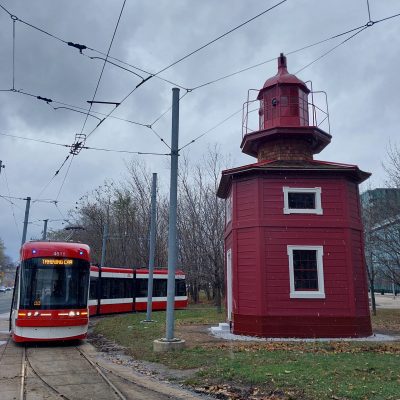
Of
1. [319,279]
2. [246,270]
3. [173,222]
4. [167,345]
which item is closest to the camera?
[167,345]

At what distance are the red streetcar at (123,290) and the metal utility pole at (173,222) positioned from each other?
39.2ft

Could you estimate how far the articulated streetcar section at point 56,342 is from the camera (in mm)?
8141

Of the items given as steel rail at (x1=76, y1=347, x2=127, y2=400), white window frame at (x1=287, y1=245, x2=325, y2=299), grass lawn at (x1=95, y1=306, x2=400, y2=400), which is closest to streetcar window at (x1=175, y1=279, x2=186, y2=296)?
white window frame at (x1=287, y1=245, x2=325, y2=299)

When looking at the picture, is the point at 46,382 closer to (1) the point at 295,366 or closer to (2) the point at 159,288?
(1) the point at 295,366

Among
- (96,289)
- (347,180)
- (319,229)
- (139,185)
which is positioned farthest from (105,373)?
(139,185)

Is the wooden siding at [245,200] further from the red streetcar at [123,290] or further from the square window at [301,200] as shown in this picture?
the red streetcar at [123,290]

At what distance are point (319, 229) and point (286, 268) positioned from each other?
1.96m

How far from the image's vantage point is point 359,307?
52.1 ft

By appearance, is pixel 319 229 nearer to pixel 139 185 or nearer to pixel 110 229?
pixel 139 185

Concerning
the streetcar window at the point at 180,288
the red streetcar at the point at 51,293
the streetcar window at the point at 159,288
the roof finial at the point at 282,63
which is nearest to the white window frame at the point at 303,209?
the roof finial at the point at 282,63

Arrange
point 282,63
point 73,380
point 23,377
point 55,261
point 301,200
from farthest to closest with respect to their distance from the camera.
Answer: point 282,63 < point 301,200 < point 55,261 < point 23,377 < point 73,380

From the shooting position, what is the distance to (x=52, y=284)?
13977mm

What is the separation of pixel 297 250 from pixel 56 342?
367 inches

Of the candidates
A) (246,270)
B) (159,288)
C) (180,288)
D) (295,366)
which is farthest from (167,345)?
(180,288)
